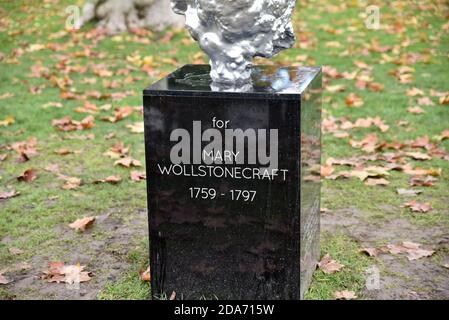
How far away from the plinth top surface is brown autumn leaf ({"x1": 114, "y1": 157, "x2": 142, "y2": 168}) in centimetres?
179

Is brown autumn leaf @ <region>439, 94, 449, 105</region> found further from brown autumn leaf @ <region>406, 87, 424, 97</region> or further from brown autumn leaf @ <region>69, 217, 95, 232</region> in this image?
brown autumn leaf @ <region>69, 217, 95, 232</region>

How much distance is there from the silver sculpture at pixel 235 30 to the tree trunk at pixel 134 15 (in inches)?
280

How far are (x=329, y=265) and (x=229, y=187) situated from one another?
98 cm

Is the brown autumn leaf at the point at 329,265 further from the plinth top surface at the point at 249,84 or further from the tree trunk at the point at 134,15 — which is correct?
the tree trunk at the point at 134,15

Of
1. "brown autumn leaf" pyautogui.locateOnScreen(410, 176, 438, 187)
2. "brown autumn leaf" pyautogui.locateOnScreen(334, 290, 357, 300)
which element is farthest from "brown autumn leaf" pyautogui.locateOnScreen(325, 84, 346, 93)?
"brown autumn leaf" pyautogui.locateOnScreen(334, 290, 357, 300)

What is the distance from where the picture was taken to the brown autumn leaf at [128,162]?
19.0ft

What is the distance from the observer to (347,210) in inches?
196

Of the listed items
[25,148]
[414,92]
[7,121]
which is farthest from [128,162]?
[414,92]

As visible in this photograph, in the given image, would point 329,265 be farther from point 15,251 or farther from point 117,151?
point 117,151

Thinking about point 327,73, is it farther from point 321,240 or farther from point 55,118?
point 321,240

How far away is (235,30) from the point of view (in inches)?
140

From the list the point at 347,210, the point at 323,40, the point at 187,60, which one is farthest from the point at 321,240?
the point at 323,40

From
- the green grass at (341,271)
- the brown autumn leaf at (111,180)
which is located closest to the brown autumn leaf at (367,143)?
the green grass at (341,271)

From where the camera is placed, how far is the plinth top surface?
134 inches
